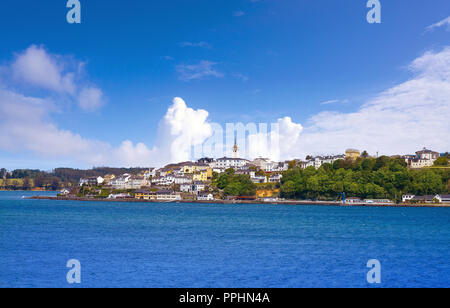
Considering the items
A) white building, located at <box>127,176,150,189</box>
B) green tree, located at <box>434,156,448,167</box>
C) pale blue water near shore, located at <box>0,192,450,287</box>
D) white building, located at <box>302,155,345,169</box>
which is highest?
white building, located at <box>302,155,345,169</box>

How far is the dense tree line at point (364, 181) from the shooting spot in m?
62.3

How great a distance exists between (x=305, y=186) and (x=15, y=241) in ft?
171

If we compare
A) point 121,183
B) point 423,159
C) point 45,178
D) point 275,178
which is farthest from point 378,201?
point 45,178

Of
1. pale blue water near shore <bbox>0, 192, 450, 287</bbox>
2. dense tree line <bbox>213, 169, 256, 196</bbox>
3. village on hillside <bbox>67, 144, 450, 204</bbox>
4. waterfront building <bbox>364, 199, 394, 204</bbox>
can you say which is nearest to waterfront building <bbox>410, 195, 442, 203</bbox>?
village on hillside <bbox>67, 144, 450, 204</bbox>

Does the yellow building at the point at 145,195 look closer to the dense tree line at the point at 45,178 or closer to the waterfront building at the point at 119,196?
the waterfront building at the point at 119,196

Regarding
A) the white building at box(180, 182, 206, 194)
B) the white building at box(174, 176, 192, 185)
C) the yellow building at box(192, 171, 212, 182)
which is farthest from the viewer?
the yellow building at box(192, 171, 212, 182)

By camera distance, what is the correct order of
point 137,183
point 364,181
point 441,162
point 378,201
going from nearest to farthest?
point 378,201 → point 364,181 → point 441,162 → point 137,183

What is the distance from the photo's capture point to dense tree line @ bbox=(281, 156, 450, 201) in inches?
2453

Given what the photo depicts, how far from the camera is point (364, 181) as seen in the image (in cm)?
6538

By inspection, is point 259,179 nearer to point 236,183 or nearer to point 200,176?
point 236,183

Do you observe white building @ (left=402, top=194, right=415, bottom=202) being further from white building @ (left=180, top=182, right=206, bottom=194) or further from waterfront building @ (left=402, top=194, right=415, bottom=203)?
white building @ (left=180, top=182, right=206, bottom=194)

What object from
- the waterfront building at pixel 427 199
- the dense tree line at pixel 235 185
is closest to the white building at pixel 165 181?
the dense tree line at pixel 235 185
